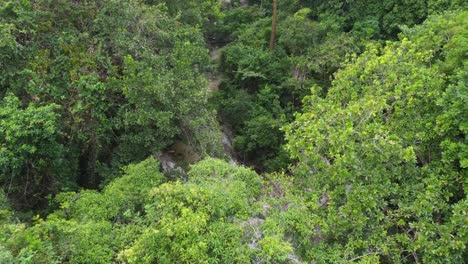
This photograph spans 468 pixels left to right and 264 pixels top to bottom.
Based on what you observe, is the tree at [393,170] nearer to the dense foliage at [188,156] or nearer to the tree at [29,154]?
the dense foliage at [188,156]

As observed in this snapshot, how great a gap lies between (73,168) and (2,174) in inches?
82.9

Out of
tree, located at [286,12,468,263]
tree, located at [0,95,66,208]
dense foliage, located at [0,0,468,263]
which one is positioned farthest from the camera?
tree, located at [0,95,66,208]

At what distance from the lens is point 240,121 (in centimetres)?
1848

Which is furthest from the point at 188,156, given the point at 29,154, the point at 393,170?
the point at 393,170

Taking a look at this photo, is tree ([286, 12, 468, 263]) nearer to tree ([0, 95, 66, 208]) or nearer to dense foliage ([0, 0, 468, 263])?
dense foliage ([0, 0, 468, 263])

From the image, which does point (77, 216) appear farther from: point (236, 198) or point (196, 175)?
point (236, 198)

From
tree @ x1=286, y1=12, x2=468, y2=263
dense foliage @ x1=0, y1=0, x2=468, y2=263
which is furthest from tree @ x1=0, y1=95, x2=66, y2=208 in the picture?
tree @ x1=286, y1=12, x2=468, y2=263

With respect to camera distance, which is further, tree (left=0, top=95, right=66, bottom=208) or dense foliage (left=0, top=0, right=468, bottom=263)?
tree (left=0, top=95, right=66, bottom=208)

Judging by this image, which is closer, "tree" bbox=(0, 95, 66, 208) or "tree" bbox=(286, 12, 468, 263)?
"tree" bbox=(286, 12, 468, 263)

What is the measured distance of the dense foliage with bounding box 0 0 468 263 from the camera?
6.90 m

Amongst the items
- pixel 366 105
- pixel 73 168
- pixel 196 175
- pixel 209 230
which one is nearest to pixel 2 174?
pixel 73 168

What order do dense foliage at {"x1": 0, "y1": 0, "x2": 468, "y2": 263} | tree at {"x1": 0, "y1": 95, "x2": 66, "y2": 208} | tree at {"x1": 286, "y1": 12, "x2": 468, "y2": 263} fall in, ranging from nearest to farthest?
dense foliage at {"x1": 0, "y1": 0, "x2": 468, "y2": 263} → tree at {"x1": 286, "y1": 12, "x2": 468, "y2": 263} → tree at {"x1": 0, "y1": 95, "x2": 66, "y2": 208}

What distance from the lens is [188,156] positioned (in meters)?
13.6

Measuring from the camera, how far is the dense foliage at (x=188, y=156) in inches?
272
